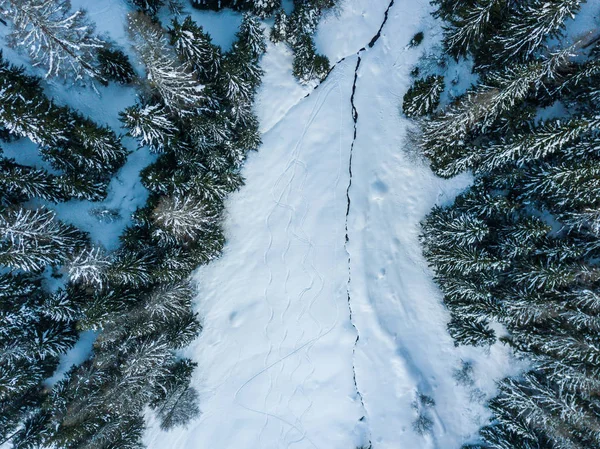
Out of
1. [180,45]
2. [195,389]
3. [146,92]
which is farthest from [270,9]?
[195,389]

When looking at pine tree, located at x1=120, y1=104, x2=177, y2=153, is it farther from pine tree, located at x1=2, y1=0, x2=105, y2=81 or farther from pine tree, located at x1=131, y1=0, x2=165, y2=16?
pine tree, located at x1=131, y1=0, x2=165, y2=16

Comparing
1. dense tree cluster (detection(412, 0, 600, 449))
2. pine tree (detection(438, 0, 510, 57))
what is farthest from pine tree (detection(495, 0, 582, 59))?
pine tree (detection(438, 0, 510, 57))

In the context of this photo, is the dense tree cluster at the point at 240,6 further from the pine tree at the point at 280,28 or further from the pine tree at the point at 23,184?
the pine tree at the point at 23,184

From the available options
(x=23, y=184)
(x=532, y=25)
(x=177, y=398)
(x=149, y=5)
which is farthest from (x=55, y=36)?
(x=532, y=25)

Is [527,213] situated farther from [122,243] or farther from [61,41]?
[61,41]

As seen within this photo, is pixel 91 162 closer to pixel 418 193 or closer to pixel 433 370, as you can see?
pixel 418 193
